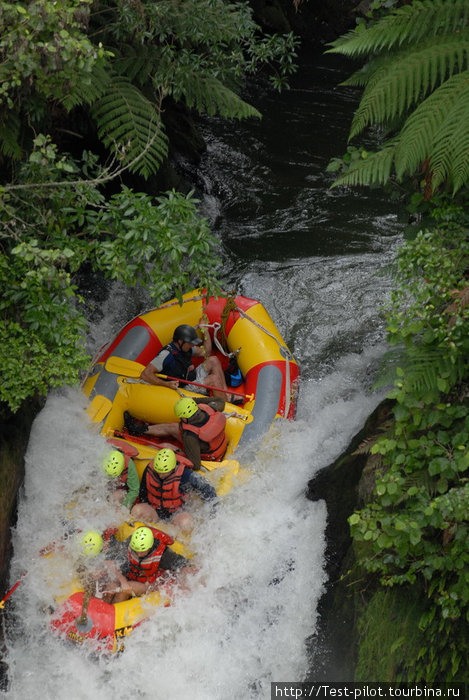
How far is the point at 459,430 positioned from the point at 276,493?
2388 mm

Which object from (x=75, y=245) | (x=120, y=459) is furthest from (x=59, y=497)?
(x=75, y=245)

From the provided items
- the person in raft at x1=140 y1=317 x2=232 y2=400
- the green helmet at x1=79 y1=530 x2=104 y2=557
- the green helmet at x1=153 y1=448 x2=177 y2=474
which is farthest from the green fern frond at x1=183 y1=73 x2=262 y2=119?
the green helmet at x1=79 y1=530 x2=104 y2=557

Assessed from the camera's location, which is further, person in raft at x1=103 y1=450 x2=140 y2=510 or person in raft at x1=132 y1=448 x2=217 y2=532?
person in raft at x1=103 y1=450 x2=140 y2=510

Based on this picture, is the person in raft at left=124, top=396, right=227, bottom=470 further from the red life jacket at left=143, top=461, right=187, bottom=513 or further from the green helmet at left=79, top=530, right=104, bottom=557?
the green helmet at left=79, top=530, right=104, bottom=557

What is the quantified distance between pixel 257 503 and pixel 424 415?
7.43 ft

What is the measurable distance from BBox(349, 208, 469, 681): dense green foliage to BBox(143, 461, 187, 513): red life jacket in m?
1.92

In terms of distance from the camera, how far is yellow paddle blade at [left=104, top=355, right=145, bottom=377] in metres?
6.95

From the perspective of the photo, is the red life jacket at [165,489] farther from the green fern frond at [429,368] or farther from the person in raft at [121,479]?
the green fern frond at [429,368]

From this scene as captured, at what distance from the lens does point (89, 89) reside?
5.22 meters

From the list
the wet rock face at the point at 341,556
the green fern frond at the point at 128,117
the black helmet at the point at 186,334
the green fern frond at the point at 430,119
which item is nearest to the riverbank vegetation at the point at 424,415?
the green fern frond at the point at 430,119

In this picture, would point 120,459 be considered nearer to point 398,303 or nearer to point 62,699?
point 62,699

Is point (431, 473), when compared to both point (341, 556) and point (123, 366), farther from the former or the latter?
point (123, 366)

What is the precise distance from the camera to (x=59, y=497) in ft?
19.5

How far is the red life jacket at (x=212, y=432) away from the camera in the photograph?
625 cm
